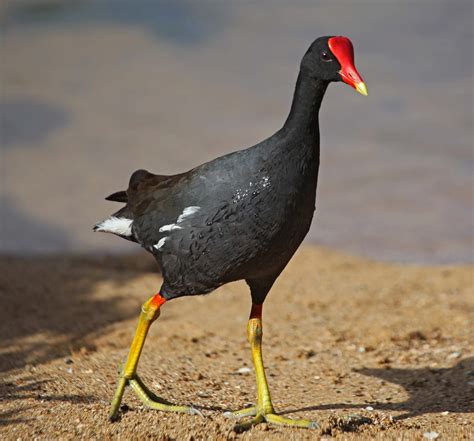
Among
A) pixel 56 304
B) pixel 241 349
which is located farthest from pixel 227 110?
pixel 241 349

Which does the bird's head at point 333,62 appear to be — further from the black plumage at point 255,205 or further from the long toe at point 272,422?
the long toe at point 272,422

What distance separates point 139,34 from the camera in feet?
57.8

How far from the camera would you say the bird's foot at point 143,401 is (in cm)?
446

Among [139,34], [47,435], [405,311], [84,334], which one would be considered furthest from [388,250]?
[139,34]

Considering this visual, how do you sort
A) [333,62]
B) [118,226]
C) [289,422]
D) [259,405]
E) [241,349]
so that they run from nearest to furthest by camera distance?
[333,62]
[289,422]
[259,405]
[118,226]
[241,349]

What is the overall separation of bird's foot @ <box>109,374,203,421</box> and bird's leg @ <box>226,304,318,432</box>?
0.25 meters

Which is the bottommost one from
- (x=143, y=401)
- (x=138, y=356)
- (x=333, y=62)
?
(x=143, y=401)

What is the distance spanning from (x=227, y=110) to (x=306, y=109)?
31.9 ft

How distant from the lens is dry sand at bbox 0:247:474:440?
4.49 m

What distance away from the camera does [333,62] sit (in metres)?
4.16

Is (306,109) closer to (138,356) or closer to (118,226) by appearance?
(118,226)

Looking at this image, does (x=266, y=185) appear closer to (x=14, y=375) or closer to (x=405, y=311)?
(x=14, y=375)

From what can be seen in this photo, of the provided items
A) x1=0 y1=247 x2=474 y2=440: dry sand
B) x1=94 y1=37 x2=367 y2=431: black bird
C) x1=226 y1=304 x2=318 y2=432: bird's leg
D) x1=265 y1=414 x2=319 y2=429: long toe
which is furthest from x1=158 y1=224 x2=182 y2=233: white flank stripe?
x1=265 y1=414 x2=319 y2=429: long toe

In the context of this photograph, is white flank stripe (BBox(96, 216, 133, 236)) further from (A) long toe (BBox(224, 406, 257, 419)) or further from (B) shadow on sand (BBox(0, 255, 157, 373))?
(B) shadow on sand (BBox(0, 255, 157, 373))
